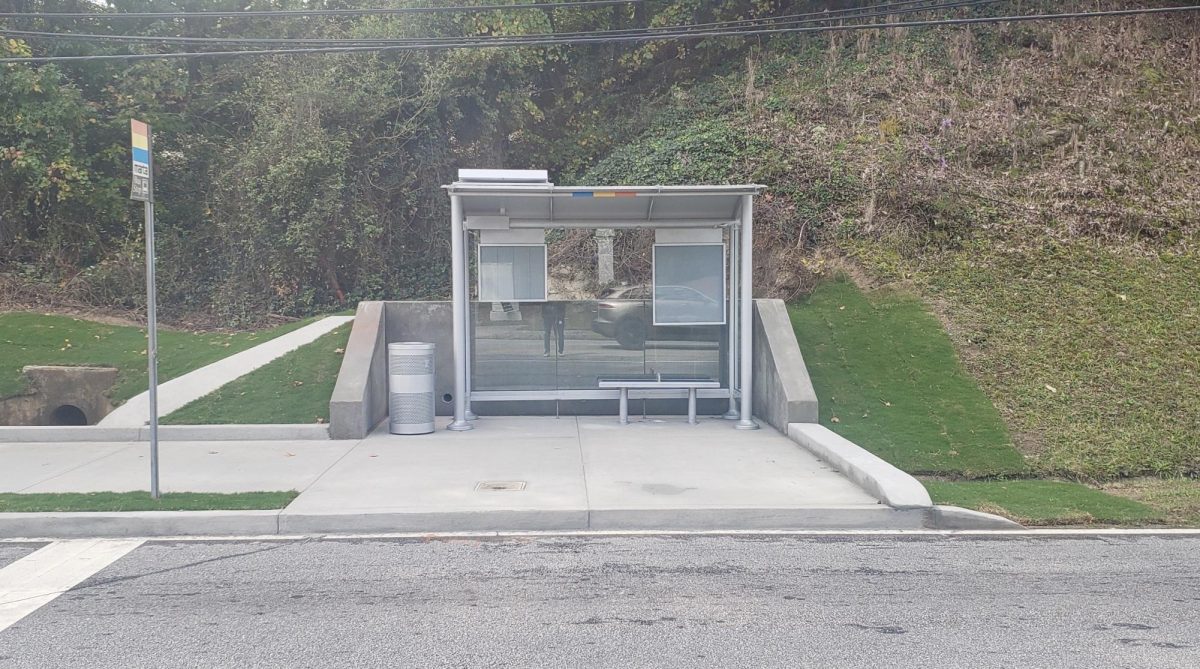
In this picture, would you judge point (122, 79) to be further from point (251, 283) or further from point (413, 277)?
point (413, 277)

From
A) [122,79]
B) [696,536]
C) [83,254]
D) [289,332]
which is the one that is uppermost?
[122,79]

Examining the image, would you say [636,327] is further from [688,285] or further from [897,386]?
[897,386]

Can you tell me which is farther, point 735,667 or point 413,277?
point 413,277

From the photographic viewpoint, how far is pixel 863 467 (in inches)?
319

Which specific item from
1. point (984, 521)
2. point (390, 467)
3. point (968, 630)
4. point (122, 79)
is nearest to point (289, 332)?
point (390, 467)

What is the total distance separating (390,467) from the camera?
351 inches

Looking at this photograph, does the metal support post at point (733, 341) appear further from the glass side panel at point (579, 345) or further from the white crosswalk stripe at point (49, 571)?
the white crosswalk stripe at point (49, 571)

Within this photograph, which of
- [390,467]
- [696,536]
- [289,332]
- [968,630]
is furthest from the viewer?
[289,332]

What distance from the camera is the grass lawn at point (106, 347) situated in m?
12.6

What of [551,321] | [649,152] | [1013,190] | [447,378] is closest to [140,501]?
[447,378]

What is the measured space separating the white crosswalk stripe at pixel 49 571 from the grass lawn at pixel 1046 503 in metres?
6.70

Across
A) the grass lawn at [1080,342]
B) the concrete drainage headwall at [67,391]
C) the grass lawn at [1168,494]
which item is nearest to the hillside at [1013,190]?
the grass lawn at [1080,342]

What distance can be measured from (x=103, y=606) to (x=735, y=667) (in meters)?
3.77

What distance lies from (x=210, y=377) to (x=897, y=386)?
9.63 m
